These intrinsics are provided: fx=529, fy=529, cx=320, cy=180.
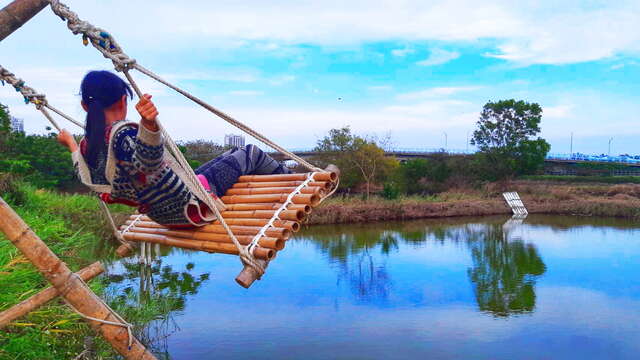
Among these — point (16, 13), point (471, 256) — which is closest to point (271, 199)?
point (16, 13)

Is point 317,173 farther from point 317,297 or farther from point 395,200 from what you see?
point 395,200

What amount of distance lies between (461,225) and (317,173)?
10.8 meters

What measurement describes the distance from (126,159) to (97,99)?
312mm

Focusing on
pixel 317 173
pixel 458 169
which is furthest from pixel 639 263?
pixel 458 169

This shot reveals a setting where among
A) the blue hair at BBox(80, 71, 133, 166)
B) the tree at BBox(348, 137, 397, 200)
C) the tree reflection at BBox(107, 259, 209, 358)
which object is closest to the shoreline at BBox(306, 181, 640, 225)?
the tree at BBox(348, 137, 397, 200)

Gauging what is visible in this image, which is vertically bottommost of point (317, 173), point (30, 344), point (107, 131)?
point (30, 344)

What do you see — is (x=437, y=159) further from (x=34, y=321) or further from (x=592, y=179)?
(x=34, y=321)

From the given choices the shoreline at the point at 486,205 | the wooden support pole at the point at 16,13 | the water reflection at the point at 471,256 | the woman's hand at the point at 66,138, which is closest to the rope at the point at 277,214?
the woman's hand at the point at 66,138

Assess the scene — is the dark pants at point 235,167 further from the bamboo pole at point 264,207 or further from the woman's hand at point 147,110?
the woman's hand at point 147,110

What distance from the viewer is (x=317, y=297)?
638cm

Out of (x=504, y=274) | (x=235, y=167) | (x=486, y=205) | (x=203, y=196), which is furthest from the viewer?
(x=486, y=205)

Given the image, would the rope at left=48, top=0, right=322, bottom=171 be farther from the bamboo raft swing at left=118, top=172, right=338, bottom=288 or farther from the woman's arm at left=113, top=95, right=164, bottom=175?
the bamboo raft swing at left=118, top=172, right=338, bottom=288

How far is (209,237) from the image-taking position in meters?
2.51

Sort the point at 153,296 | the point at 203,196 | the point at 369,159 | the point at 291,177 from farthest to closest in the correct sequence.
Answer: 1. the point at 369,159
2. the point at 153,296
3. the point at 291,177
4. the point at 203,196
